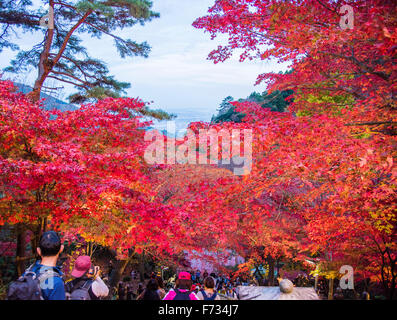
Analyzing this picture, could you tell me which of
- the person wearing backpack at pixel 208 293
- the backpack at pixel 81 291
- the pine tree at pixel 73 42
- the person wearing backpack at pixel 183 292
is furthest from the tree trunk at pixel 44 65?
the person wearing backpack at pixel 208 293

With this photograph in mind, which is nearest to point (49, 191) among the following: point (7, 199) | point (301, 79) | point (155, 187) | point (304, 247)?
point (7, 199)

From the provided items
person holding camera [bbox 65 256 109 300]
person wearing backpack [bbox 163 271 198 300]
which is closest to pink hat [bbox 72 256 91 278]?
person holding camera [bbox 65 256 109 300]

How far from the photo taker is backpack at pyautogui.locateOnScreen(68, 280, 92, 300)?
3107 millimetres

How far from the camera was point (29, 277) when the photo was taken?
2.79m

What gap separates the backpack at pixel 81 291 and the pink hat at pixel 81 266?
0.10 meters

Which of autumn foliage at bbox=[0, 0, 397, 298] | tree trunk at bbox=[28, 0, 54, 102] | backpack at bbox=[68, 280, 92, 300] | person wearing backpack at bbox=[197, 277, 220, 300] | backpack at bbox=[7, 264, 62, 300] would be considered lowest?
person wearing backpack at bbox=[197, 277, 220, 300]

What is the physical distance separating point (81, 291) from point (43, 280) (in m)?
0.43

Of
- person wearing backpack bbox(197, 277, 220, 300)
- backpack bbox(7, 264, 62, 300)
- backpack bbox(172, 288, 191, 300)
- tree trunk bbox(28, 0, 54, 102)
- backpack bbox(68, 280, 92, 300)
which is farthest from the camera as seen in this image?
tree trunk bbox(28, 0, 54, 102)

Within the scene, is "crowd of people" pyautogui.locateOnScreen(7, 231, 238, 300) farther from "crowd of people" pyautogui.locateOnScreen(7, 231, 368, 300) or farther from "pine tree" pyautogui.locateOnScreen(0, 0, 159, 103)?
"pine tree" pyautogui.locateOnScreen(0, 0, 159, 103)

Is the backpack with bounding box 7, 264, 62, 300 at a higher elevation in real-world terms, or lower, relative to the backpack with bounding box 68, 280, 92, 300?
higher

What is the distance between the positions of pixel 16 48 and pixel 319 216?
1247cm

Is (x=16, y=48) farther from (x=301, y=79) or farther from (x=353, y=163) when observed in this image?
(x=353, y=163)
